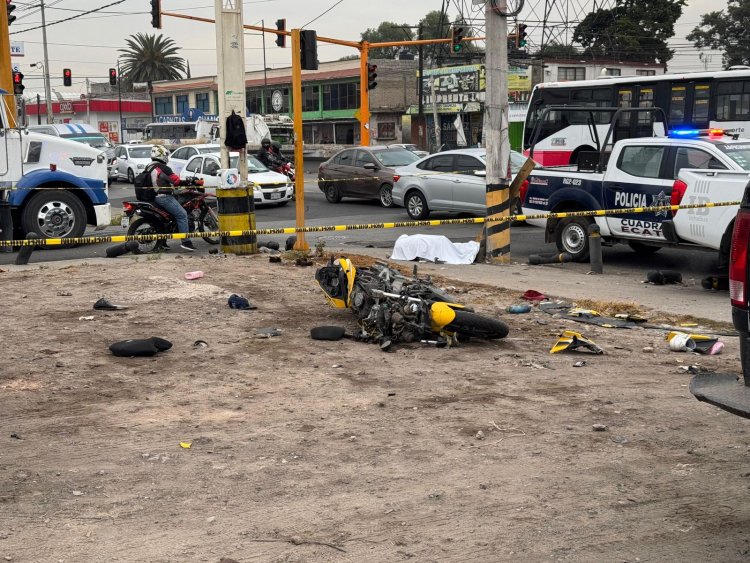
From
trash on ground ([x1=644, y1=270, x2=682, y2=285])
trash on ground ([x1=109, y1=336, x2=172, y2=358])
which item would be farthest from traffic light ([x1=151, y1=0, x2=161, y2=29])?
trash on ground ([x1=109, y1=336, x2=172, y2=358])

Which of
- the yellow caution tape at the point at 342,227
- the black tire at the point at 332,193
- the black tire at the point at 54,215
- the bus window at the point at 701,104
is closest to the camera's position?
the yellow caution tape at the point at 342,227

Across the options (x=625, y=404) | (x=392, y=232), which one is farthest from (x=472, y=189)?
(x=625, y=404)

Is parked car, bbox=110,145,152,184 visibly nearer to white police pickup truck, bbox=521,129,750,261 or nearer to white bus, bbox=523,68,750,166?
white bus, bbox=523,68,750,166

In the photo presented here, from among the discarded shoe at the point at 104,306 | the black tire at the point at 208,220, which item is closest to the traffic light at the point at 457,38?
the black tire at the point at 208,220

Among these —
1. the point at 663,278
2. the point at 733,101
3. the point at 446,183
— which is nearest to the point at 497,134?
the point at 663,278

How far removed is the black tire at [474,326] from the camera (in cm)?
824

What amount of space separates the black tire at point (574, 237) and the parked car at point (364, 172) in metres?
10.3

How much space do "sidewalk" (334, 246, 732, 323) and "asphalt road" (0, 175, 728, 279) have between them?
3.22ft

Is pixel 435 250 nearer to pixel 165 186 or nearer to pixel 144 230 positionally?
→ pixel 165 186

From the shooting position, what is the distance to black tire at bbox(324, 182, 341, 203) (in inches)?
1088

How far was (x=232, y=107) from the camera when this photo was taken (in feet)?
48.9

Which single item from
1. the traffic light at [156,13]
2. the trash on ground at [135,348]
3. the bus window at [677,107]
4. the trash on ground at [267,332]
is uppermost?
the traffic light at [156,13]

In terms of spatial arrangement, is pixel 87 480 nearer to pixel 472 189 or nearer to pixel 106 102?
pixel 472 189

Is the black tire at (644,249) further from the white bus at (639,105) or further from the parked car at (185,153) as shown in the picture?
the parked car at (185,153)
